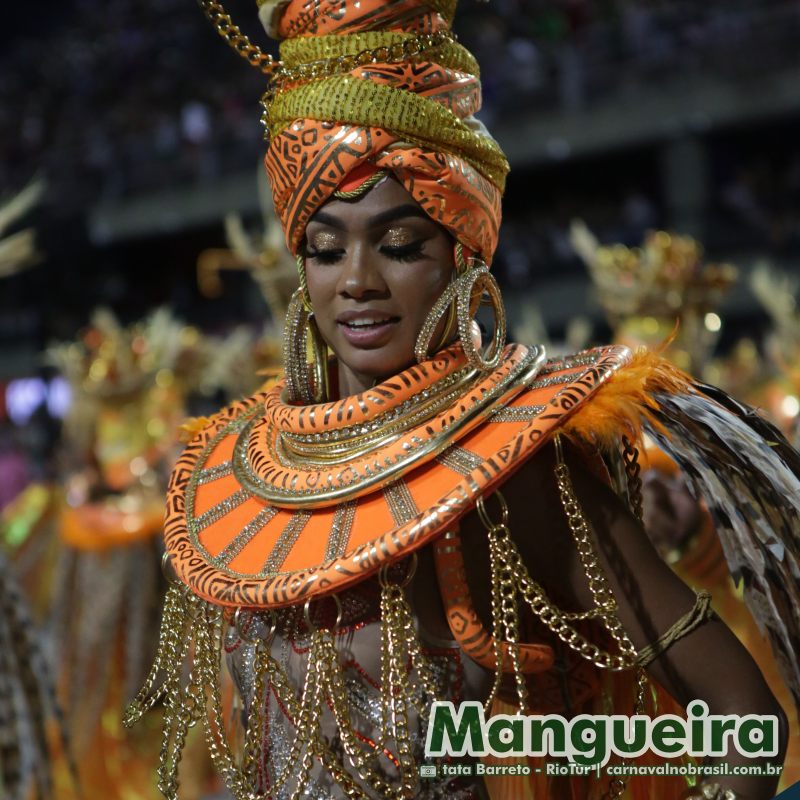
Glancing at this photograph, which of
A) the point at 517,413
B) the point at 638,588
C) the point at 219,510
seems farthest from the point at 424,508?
the point at 219,510

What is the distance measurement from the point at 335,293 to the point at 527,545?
0.46 m

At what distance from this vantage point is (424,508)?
1.75 meters

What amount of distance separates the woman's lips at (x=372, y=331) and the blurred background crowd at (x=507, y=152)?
17.1ft

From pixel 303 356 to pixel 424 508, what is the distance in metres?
0.42

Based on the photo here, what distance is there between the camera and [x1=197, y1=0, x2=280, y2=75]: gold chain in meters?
2.04

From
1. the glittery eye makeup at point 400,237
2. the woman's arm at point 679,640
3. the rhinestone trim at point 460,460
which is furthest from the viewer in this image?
the glittery eye makeup at point 400,237

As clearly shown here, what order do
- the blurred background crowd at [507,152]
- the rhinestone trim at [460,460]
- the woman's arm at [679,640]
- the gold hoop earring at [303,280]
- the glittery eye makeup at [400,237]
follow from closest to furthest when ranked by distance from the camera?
the woman's arm at [679,640] < the rhinestone trim at [460,460] < the glittery eye makeup at [400,237] < the gold hoop earring at [303,280] < the blurred background crowd at [507,152]

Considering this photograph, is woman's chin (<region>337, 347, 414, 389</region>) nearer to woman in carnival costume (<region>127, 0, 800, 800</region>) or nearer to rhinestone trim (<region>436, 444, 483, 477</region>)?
woman in carnival costume (<region>127, 0, 800, 800</region>)

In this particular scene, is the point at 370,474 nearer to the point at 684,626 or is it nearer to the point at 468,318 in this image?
the point at 468,318


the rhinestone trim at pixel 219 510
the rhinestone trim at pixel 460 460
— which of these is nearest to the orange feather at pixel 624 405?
the rhinestone trim at pixel 460 460

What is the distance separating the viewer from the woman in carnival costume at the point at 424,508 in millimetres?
1744

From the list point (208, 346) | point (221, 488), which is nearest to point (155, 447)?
point (208, 346)

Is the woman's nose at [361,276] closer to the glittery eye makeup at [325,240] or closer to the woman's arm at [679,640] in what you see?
the glittery eye makeup at [325,240]

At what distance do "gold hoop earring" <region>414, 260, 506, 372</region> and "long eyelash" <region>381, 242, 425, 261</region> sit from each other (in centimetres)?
7
